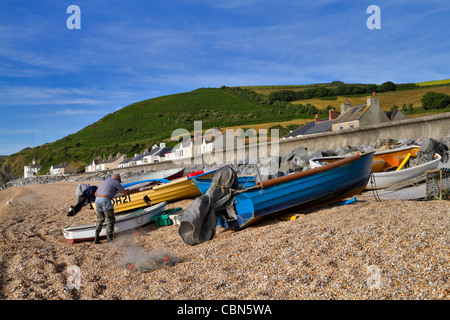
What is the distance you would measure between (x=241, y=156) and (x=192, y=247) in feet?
57.8

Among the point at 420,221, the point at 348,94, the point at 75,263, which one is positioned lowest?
the point at 75,263

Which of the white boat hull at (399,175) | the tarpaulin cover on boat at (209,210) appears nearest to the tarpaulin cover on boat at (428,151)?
the white boat hull at (399,175)

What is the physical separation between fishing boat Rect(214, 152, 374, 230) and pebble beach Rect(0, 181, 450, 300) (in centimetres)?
42

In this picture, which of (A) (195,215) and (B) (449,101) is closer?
(A) (195,215)

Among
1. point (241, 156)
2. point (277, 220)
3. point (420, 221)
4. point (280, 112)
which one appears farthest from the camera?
point (280, 112)

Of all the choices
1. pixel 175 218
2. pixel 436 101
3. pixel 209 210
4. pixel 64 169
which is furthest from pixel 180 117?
pixel 209 210

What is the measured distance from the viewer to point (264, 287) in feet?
13.9

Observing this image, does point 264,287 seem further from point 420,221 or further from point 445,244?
point 420,221

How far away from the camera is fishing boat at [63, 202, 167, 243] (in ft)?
27.4

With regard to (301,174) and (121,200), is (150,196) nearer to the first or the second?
(121,200)

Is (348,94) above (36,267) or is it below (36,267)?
above

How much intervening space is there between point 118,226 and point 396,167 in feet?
32.9

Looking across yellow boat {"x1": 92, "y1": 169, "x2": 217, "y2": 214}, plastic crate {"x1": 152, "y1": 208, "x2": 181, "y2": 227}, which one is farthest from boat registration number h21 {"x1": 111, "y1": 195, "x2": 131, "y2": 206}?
plastic crate {"x1": 152, "y1": 208, "x2": 181, "y2": 227}
